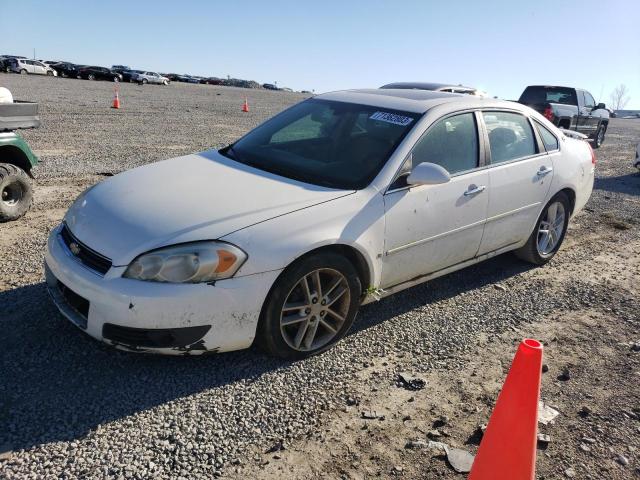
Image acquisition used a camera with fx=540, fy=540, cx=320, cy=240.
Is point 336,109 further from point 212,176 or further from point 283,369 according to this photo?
point 283,369

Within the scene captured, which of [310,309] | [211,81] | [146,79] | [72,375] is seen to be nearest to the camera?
[72,375]

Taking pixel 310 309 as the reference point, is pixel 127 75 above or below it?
above

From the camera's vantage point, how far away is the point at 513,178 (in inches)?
182

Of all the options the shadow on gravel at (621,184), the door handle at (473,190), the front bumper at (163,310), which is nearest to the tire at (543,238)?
the door handle at (473,190)

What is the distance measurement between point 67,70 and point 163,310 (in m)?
49.6

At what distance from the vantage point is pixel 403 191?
3.74 meters

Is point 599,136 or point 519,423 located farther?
point 599,136

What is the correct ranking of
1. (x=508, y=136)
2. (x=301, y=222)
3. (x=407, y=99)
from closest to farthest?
(x=301, y=222) → (x=407, y=99) → (x=508, y=136)

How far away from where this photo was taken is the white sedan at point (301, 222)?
118 inches

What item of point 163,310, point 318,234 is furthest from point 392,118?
point 163,310

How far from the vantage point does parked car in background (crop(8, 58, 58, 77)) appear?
42.2m

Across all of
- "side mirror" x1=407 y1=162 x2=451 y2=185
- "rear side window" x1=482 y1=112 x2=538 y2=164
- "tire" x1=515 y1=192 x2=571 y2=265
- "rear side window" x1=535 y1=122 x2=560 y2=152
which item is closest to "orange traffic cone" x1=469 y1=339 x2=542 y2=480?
"side mirror" x1=407 y1=162 x2=451 y2=185

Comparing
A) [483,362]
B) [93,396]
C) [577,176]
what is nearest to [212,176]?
[93,396]

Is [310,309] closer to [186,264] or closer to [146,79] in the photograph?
[186,264]
